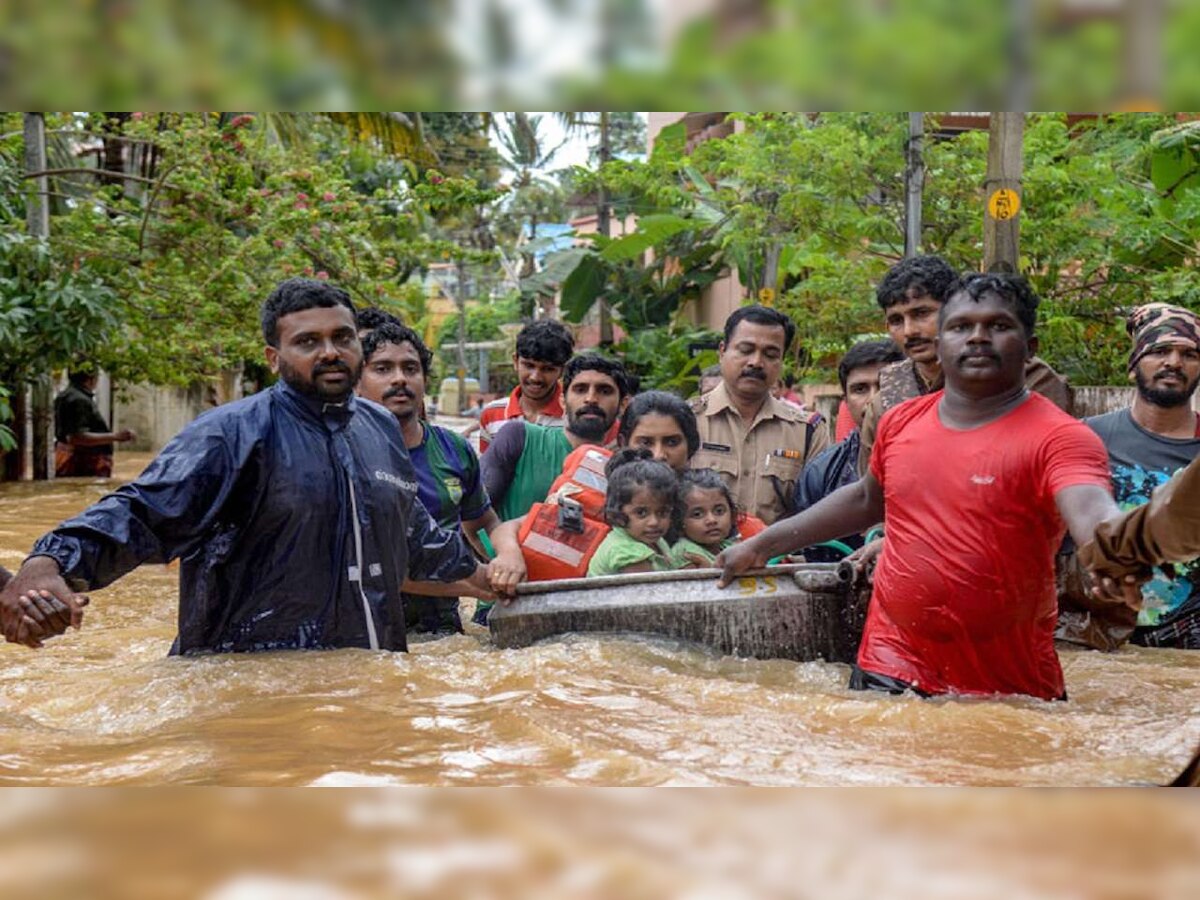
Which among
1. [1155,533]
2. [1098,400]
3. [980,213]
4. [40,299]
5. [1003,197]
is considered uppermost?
[980,213]

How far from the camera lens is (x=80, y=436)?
12516 mm

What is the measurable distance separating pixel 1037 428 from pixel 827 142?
8.24m

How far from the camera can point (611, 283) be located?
2072 centimetres

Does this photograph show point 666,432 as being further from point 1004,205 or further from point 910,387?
point 1004,205

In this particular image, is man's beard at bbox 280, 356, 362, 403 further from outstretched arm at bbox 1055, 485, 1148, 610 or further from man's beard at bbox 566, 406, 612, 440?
outstretched arm at bbox 1055, 485, 1148, 610

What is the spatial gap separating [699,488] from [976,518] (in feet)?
6.23

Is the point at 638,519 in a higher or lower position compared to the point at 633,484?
lower

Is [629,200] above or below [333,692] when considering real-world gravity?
above

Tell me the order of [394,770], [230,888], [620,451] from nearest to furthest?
[230,888] < [394,770] < [620,451]

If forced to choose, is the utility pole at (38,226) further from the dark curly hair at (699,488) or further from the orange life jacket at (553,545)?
the dark curly hair at (699,488)

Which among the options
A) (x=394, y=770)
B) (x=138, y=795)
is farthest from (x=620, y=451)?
(x=138, y=795)

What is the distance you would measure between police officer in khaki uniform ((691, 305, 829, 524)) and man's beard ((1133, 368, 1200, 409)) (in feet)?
4.55

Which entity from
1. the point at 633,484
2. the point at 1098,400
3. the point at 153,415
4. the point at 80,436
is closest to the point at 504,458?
the point at 633,484

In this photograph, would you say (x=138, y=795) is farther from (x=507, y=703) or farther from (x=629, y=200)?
(x=629, y=200)
